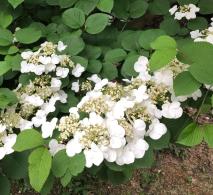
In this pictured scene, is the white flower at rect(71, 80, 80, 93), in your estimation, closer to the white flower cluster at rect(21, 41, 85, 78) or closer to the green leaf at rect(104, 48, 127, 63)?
the white flower cluster at rect(21, 41, 85, 78)

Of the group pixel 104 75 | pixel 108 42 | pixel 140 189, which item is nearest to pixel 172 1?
pixel 108 42

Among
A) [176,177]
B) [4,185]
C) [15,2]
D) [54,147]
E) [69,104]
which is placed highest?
[15,2]

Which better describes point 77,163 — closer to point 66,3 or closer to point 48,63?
point 48,63

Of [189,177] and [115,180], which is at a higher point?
[115,180]

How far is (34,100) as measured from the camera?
1.34 meters

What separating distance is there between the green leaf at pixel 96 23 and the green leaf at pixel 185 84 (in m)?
0.44

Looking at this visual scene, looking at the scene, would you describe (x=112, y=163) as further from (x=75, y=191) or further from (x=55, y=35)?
(x=75, y=191)

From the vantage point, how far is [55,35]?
1.60 meters

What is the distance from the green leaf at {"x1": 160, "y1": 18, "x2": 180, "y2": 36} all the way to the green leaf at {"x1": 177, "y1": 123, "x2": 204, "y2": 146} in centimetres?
54

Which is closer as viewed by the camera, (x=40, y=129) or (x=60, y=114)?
(x=40, y=129)

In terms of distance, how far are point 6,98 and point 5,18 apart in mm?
449

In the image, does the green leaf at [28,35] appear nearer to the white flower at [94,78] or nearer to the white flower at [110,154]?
the white flower at [94,78]

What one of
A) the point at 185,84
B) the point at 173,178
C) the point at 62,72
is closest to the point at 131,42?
the point at 62,72

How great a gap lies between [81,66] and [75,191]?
1703 mm
